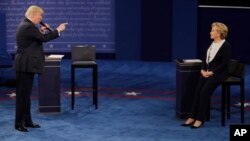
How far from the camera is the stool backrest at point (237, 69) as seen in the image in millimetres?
8492

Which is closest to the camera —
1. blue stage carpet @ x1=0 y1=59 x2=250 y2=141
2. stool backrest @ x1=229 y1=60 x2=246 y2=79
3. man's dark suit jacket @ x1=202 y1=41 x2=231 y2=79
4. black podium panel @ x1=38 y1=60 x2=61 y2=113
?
blue stage carpet @ x1=0 y1=59 x2=250 y2=141

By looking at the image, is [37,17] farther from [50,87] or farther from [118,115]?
[118,115]

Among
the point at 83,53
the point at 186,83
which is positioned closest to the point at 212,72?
the point at 186,83

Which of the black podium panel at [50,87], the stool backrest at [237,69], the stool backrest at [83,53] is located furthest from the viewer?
the stool backrest at [83,53]

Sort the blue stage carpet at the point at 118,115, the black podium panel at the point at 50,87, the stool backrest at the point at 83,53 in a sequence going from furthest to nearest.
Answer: the stool backrest at the point at 83,53
the black podium panel at the point at 50,87
the blue stage carpet at the point at 118,115

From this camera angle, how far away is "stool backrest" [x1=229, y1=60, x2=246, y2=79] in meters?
8.49

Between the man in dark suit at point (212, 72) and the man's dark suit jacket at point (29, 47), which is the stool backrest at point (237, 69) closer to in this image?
the man in dark suit at point (212, 72)

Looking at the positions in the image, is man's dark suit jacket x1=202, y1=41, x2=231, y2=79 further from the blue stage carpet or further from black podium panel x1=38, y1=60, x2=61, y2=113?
black podium panel x1=38, y1=60, x2=61, y2=113

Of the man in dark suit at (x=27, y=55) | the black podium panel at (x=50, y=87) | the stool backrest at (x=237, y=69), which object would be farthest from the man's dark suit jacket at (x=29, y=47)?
the stool backrest at (x=237, y=69)

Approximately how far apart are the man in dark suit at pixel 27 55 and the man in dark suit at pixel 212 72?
2136 millimetres

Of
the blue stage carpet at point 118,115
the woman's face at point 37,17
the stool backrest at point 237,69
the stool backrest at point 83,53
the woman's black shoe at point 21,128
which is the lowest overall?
the blue stage carpet at point 118,115

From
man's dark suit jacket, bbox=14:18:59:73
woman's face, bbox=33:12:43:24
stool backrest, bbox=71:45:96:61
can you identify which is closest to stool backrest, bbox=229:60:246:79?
stool backrest, bbox=71:45:96:61

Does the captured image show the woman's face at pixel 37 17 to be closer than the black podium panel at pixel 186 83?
Yes

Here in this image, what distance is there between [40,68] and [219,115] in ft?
9.75
